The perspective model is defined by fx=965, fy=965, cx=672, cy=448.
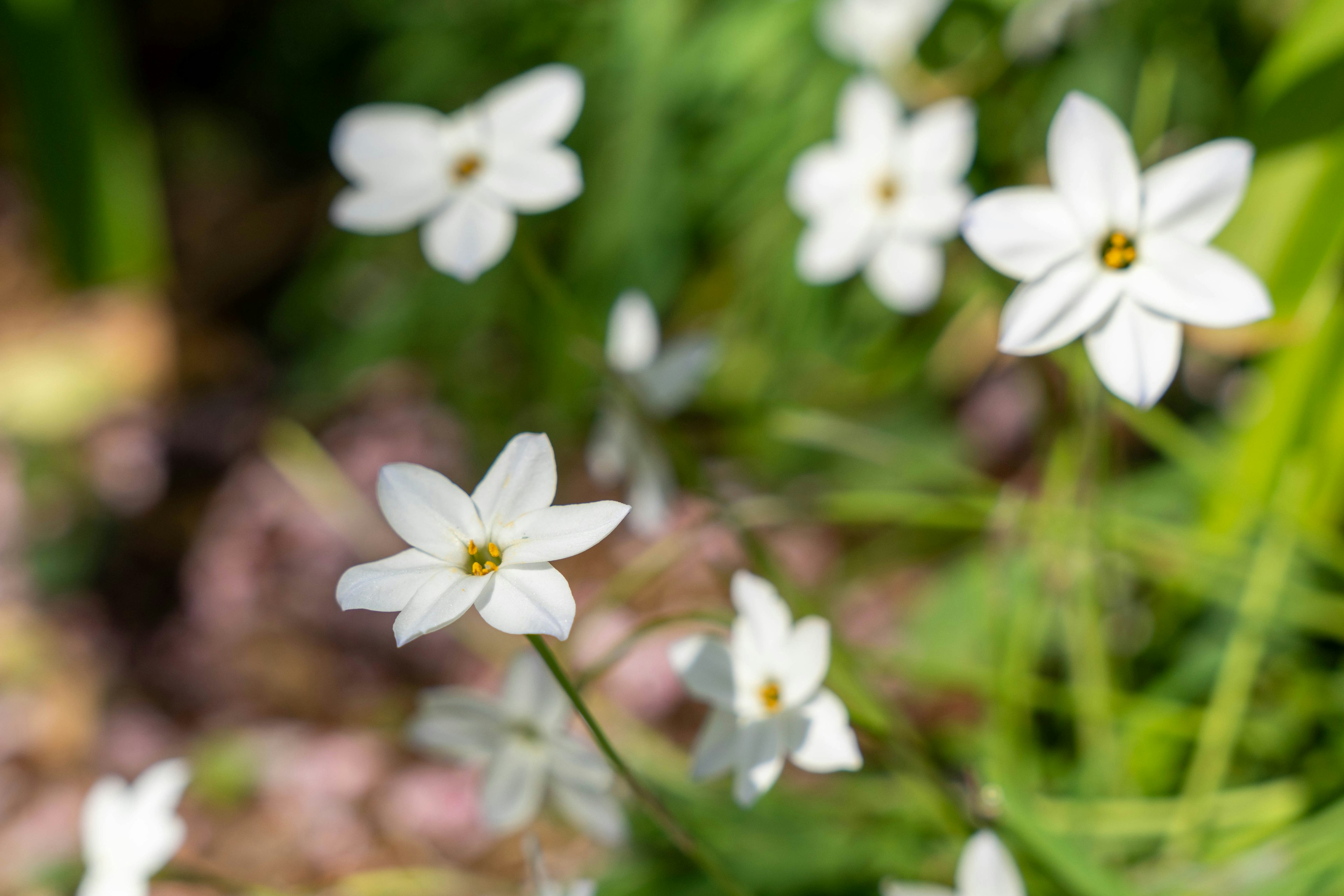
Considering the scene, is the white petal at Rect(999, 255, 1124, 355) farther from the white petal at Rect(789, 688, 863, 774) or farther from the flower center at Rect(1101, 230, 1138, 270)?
the white petal at Rect(789, 688, 863, 774)

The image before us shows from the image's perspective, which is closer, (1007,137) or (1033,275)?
(1033,275)

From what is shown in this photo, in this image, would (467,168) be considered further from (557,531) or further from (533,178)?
(557,531)

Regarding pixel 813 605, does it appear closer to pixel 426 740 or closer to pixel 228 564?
pixel 426 740

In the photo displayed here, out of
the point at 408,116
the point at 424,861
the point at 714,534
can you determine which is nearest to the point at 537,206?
the point at 408,116

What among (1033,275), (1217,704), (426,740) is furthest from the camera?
(1217,704)

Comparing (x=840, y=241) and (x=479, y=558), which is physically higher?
(x=840, y=241)

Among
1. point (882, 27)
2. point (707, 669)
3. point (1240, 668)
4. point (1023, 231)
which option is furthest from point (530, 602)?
point (882, 27)
